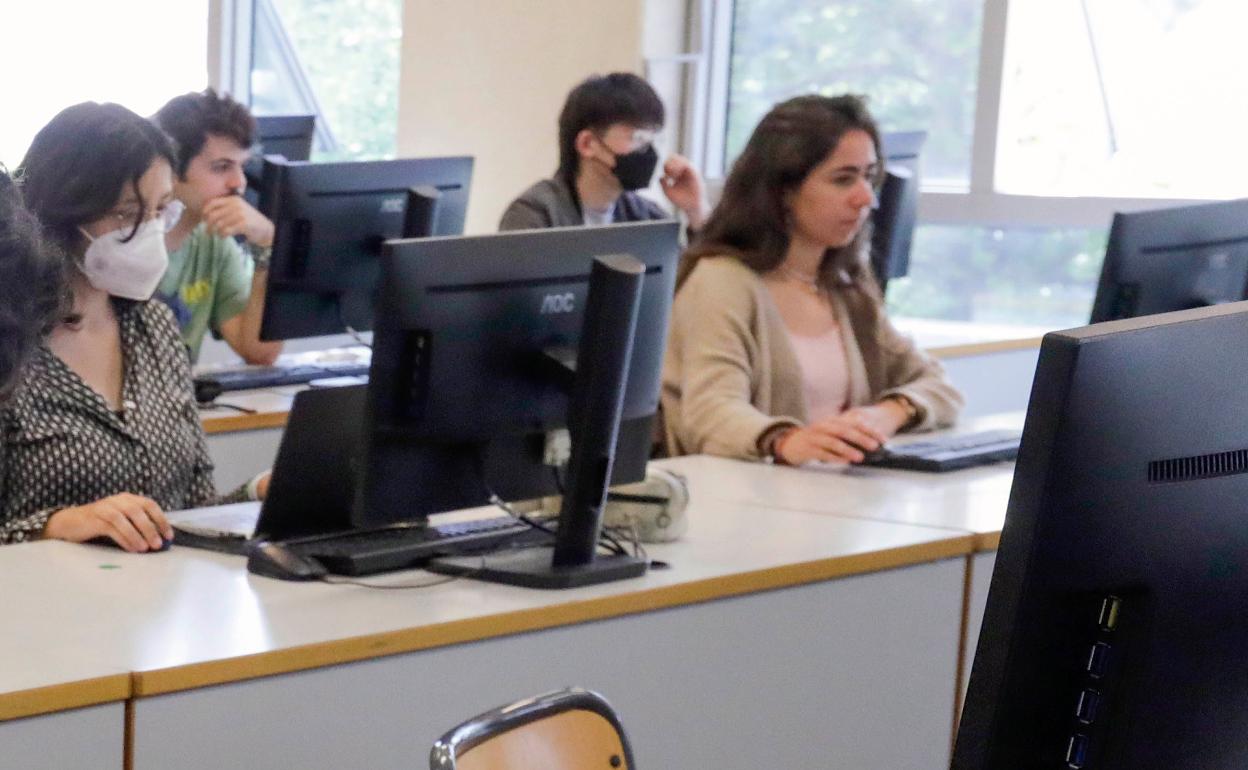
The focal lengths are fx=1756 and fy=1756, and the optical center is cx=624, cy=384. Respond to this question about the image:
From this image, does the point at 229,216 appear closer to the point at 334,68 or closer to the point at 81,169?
the point at 81,169

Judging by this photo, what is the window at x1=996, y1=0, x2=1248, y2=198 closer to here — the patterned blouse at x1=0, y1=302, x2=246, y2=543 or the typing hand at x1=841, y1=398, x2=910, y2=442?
the typing hand at x1=841, y1=398, x2=910, y2=442

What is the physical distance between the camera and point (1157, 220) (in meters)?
2.82

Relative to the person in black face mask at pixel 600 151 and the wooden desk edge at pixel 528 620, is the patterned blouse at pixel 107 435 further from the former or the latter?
the person in black face mask at pixel 600 151

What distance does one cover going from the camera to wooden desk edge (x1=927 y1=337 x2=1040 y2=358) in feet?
14.1

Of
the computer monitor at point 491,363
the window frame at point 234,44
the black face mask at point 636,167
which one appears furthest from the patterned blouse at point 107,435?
the window frame at point 234,44

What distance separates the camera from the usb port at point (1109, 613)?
0.79 m

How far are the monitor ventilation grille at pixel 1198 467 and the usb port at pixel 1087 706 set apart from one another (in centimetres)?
10

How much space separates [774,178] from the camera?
3082mm

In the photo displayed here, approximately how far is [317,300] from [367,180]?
0.86ft

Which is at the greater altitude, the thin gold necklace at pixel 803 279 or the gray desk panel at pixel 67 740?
the thin gold necklace at pixel 803 279

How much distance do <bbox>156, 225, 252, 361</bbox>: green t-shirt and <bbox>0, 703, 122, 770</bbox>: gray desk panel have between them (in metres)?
2.10

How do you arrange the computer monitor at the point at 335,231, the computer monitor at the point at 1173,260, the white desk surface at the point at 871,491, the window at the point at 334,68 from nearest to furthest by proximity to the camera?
1. the white desk surface at the point at 871,491
2. the computer monitor at the point at 1173,260
3. the computer monitor at the point at 335,231
4. the window at the point at 334,68

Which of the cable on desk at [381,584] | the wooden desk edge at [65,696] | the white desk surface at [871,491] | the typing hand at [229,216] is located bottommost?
the white desk surface at [871,491]

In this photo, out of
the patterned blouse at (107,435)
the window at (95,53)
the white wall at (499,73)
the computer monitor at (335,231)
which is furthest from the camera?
the window at (95,53)
